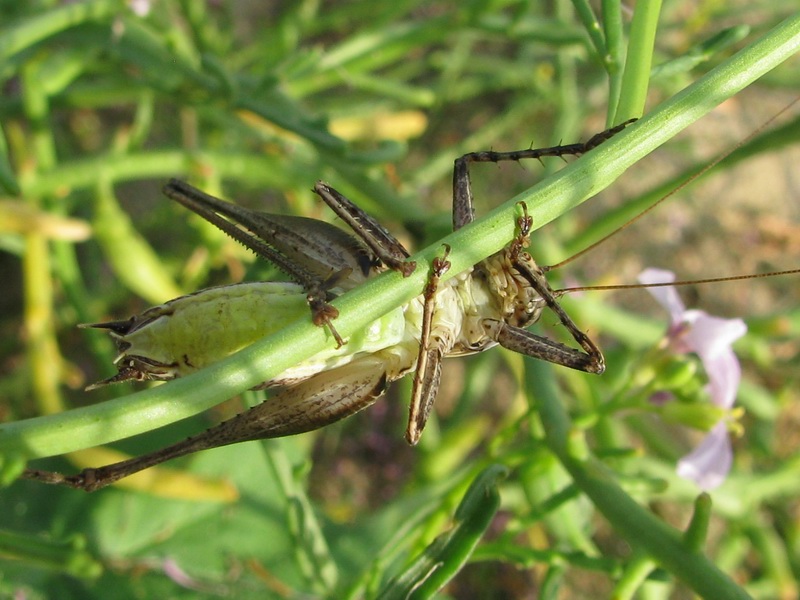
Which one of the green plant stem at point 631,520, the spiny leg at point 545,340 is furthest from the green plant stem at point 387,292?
the green plant stem at point 631,520

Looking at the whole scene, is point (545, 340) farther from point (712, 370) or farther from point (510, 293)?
point (712, 370)

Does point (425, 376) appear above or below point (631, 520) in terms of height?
above

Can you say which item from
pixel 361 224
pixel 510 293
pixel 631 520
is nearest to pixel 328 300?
pixel 361 224

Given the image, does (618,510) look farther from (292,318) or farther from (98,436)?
(98,436)

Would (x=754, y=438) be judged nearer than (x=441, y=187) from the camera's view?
Yes

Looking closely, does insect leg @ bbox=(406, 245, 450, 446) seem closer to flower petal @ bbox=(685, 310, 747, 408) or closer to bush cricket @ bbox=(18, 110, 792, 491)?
bush cricket @ bbox=(18, 110, 792, 491)

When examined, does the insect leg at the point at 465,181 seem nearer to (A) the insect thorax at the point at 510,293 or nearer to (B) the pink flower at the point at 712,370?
(A) the insect thorax at the point at 510,293

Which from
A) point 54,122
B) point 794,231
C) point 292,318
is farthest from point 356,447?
point 794,231
